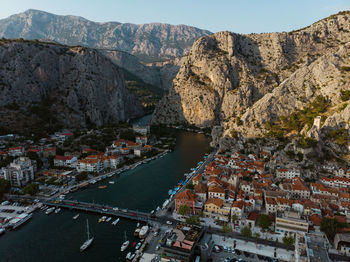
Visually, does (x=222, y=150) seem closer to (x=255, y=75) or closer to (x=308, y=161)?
(x=308, y=161)

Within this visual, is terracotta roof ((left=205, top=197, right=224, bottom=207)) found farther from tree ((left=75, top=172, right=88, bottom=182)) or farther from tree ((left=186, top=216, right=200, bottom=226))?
tree ((left=75, top=172, right=88, bottom=182))

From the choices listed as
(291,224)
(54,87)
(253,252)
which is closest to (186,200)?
(253,252)

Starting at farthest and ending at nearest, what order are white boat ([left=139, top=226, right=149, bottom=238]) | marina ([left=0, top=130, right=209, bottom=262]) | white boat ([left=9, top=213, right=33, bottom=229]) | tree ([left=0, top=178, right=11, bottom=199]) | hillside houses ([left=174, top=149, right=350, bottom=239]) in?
tree ([left=0, top=178, right=11, bottom=199]), white boat ([left=9, top=213, right=33, bottom=229]), hillside houses ([left=174, top=149, right=350, bottom=239]), white boat ([left=139, top=226, right=149, bottom=238]), marina ([left=0, top=130, right=209, bottom=262])

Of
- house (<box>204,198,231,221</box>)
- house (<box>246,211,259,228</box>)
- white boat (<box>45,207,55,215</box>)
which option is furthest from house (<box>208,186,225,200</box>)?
white boat (<box>45,207,55,215</box>)

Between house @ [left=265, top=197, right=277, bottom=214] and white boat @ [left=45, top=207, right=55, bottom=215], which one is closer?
house @ [left=265, top=197, right=277, bottom=214]

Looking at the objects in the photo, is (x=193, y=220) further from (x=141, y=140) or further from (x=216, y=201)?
(x=141, y=140)

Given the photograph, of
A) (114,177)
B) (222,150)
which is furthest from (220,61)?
(114,177)
